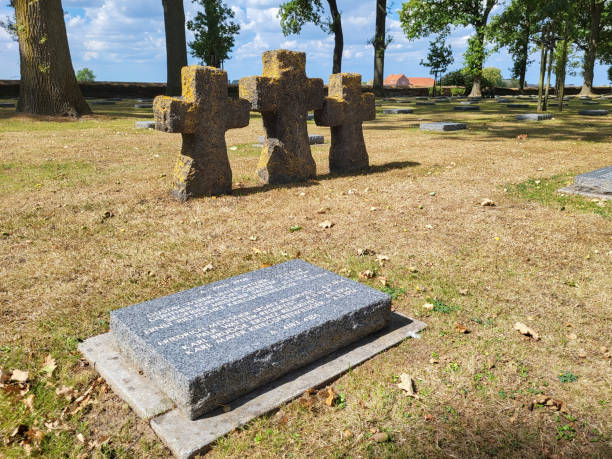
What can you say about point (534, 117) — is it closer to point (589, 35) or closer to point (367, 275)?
point (367, 275)

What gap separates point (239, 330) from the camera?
2969mm

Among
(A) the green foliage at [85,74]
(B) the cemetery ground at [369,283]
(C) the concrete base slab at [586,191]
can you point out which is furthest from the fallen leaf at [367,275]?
(A) the green foliage at [85,74]

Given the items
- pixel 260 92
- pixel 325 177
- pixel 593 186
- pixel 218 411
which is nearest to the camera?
pixel 218 411

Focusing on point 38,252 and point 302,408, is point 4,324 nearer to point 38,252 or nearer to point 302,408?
point 38,252

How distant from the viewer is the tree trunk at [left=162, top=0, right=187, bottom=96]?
21.5 meters

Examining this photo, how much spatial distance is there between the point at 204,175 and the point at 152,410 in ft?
15.5

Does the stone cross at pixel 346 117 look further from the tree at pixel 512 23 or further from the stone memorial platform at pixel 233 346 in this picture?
the tree at pixel 512 23

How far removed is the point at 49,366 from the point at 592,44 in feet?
112

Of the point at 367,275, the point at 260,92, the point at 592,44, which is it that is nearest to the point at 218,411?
the point at 367,275

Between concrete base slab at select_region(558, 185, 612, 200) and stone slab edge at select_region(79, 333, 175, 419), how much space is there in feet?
22.1

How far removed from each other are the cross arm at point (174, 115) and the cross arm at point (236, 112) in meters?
0.60

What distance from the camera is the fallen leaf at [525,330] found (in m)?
3.41

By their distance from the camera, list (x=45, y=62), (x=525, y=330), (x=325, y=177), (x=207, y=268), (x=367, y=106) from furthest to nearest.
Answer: (x=45, y=62)
(x=367, y=106)
(x=325, y=177)
(x=207, y=268)
(x=525, y=330)

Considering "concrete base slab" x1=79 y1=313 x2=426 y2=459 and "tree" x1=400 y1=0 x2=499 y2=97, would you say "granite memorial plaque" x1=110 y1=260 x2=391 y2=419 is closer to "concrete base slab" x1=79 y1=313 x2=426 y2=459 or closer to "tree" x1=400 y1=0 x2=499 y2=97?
"concrete base slab" x1=79 y1=313 x2=426 y2=459
